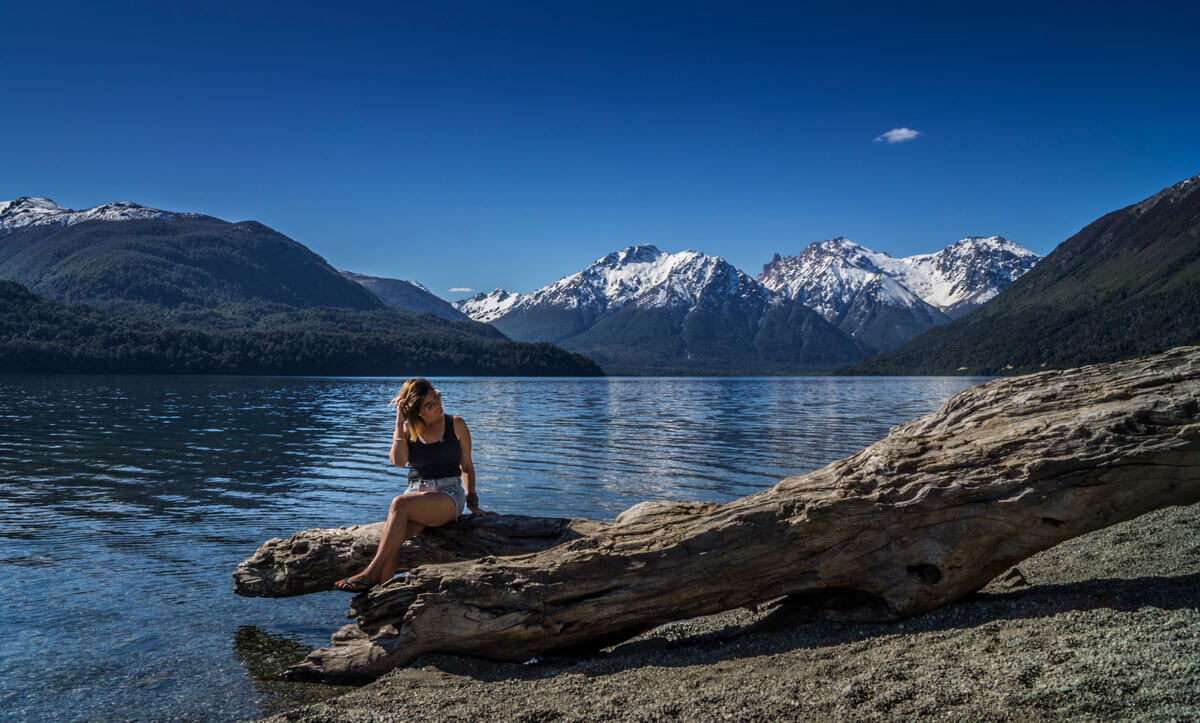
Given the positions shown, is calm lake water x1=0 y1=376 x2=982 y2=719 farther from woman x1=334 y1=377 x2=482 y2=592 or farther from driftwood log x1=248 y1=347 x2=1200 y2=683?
driftwood log x1=248 y1=347 x2=1200 y2=683

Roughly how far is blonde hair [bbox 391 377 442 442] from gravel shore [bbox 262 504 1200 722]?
3066mm

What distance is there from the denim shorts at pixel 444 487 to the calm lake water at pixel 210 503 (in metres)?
3.05

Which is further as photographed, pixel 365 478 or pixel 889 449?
pixel 365 478

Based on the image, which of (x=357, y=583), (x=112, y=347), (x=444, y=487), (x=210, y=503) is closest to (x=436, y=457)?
(x=444, y=487)

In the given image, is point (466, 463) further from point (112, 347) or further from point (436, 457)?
point (112, 347)

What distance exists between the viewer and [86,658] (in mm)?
10734

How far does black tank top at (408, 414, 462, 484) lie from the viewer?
9852 millimetres

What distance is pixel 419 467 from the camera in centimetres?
991

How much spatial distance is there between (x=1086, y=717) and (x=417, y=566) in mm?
7920

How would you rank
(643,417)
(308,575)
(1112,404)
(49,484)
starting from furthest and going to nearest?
(643,417), (49,484), (308,575), (1112,404)

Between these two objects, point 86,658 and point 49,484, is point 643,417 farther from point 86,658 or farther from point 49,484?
point 86,658

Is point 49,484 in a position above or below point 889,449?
below

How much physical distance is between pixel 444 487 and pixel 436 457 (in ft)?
1.65

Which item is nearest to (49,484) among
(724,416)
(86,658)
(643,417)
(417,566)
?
(86,658)
